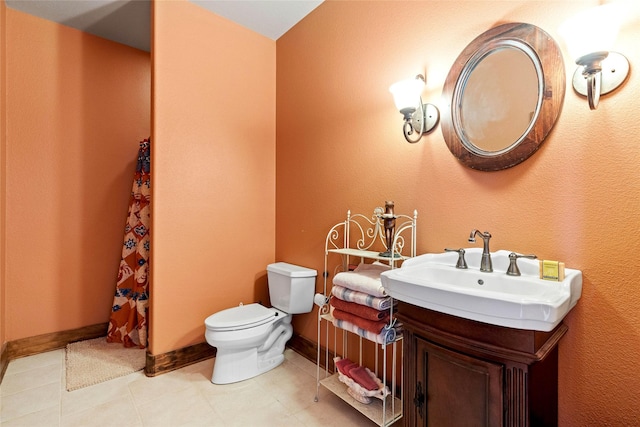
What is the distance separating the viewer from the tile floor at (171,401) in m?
1.70

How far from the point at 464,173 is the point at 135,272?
266 cm

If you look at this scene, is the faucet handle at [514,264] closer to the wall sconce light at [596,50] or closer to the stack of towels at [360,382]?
the wall sconce light at [596,50]

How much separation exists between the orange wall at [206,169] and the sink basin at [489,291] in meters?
1.66

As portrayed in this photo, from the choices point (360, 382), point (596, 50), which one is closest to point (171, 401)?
point (360, 382)

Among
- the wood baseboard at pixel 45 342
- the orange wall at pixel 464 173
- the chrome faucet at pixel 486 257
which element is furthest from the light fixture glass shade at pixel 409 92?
the wood baseboard at pixel 45 342

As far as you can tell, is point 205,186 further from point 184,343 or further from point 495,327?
point 495,327

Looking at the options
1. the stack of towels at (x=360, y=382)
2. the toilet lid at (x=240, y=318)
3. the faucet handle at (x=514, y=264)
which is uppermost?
the faucet handle at (x=514, y=264)

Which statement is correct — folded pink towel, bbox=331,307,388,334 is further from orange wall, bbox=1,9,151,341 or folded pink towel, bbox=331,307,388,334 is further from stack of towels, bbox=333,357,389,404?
orange wall, bbox=1,9,151,341

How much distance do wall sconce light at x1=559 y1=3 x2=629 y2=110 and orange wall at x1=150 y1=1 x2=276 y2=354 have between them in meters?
2.23

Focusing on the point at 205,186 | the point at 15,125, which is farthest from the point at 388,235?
the point at 15,125

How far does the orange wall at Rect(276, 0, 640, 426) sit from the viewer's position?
1098mm

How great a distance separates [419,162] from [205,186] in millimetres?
1664

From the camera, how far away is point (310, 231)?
2.44 metres

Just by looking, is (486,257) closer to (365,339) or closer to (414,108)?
(414,108)
